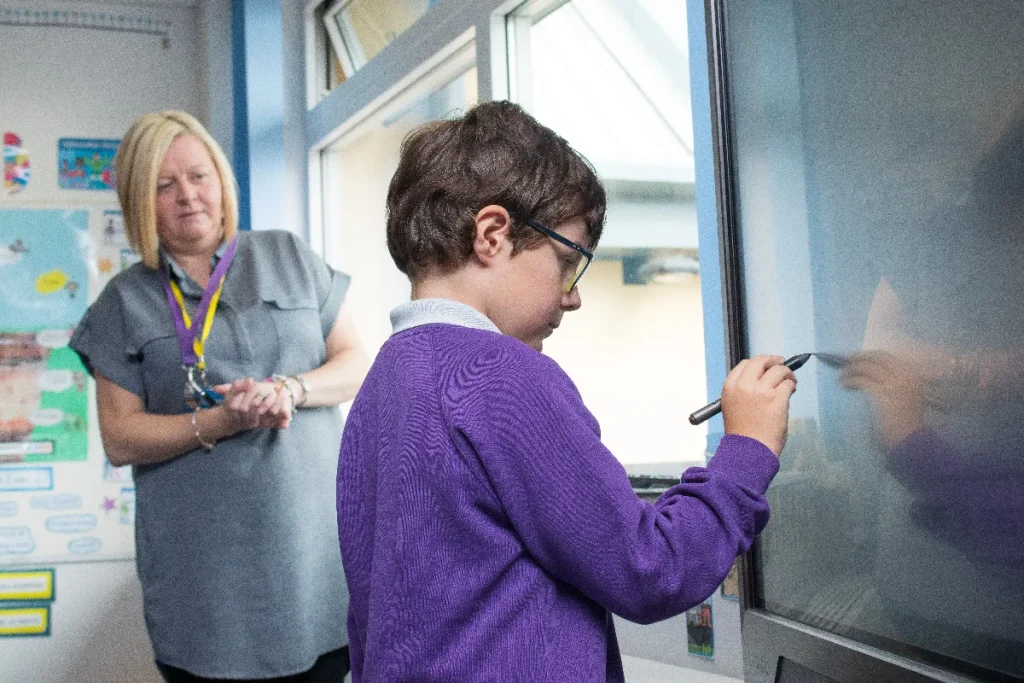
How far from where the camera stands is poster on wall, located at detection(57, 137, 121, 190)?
126 inches

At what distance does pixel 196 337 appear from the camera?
60.2 inches

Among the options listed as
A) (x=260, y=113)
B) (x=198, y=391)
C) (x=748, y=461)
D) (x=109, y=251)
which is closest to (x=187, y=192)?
(x=198, y=391)

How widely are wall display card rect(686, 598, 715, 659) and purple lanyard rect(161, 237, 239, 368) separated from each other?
0.84m

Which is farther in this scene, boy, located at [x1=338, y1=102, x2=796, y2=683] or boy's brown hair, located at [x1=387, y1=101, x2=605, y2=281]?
boy's brown hair, located at [x1=387, y1=101, x2=605, y2=281]

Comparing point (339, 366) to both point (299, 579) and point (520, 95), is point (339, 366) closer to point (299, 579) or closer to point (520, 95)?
point (299, 579)

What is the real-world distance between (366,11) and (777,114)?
85.8 inches

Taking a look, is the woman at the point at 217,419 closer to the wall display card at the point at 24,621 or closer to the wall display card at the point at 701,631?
the wall display card at the point at 701,631

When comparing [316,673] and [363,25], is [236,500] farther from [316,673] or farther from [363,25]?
[363,25]

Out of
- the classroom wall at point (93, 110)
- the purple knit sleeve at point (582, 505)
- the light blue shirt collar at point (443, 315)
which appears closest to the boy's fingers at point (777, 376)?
the purple knit sleeve at point (582, 505)

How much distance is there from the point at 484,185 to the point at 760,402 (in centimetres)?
28

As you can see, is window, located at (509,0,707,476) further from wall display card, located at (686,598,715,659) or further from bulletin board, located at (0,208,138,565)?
bulletin board, located at (0,208,138,565)

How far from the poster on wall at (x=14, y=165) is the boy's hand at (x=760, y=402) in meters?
2.95

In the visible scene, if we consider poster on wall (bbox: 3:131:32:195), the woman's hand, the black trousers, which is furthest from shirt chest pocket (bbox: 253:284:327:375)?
poster on wall (bbox: 3:131:32:195)

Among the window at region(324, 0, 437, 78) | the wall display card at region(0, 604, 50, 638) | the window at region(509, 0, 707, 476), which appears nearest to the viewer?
the window at region(509, 0, 707, 476)
